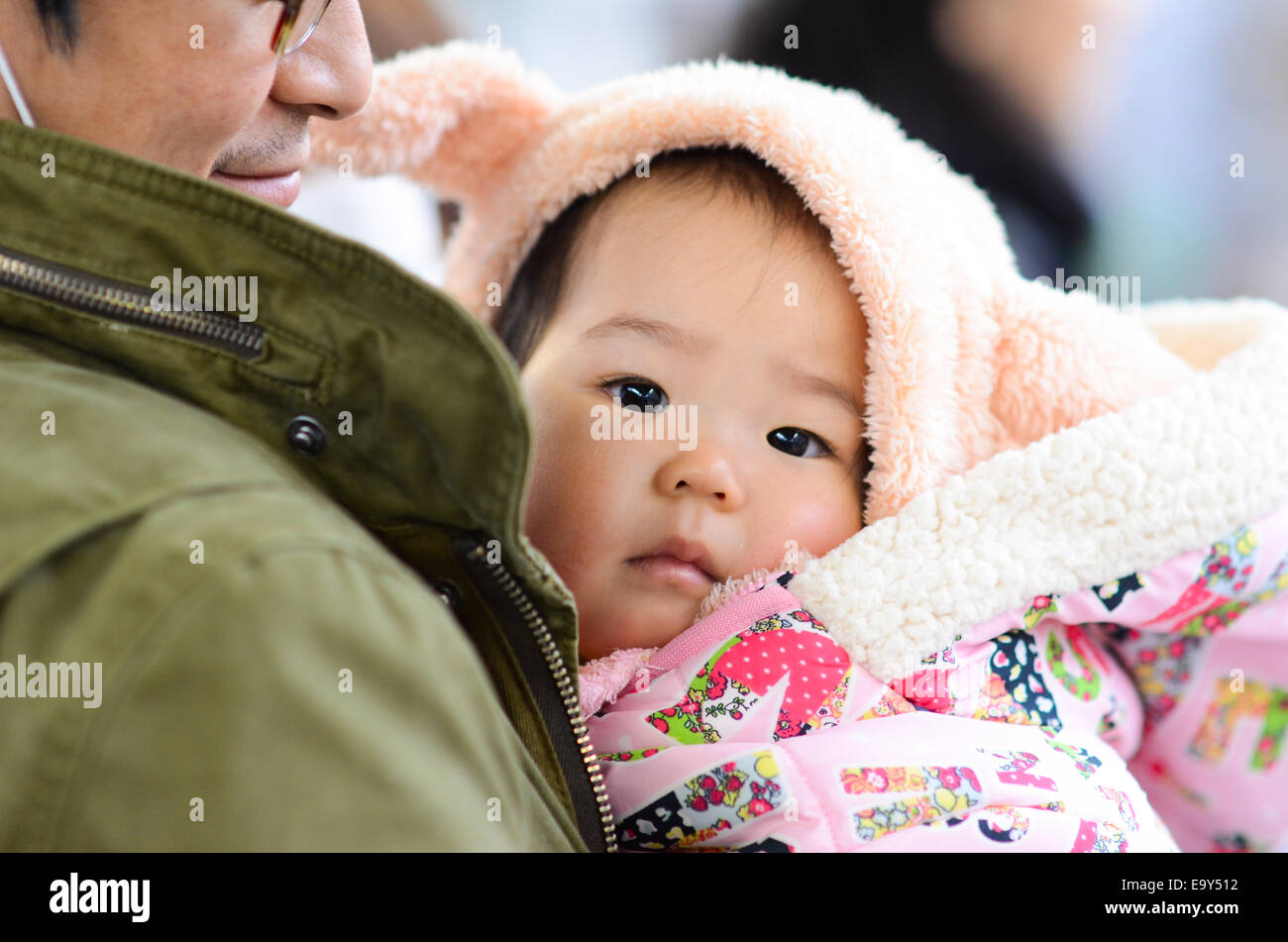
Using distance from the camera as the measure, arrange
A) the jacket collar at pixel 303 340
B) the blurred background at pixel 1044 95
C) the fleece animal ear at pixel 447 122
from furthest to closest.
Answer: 1. the blurred background at pixel 1044 95
2. the fleece animal ear at pixel 447 122
3. the jacket collar at pixel 303 340

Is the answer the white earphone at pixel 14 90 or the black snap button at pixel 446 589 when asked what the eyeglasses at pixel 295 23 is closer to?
the white earphone at pixel 14 90

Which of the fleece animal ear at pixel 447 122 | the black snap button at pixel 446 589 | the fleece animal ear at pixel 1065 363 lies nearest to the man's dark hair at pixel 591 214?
the fleece animal ear at pixel 447 122

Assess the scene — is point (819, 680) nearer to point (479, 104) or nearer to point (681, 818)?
point (681, 818)

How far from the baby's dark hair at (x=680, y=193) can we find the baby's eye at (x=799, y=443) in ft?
0.15

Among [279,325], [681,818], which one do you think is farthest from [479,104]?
[681,818]

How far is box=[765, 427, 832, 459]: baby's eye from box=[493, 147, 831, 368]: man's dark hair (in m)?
0.22

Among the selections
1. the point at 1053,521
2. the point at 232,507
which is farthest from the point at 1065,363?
the point at 232,507

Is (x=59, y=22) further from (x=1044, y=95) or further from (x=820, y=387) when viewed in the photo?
(x=1044, y=95)

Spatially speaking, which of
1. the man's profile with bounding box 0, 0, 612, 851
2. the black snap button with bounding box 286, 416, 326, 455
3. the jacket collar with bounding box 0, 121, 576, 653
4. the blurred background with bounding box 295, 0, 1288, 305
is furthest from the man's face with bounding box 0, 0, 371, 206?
the blurred background with bounding box 295, 0, 1288, 305

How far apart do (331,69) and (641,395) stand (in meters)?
0.44

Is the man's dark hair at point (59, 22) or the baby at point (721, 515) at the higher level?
the man's dark hair at point (59, 22)

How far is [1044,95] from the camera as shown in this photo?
2367 millimetres

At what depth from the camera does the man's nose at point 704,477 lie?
1.08 meters
